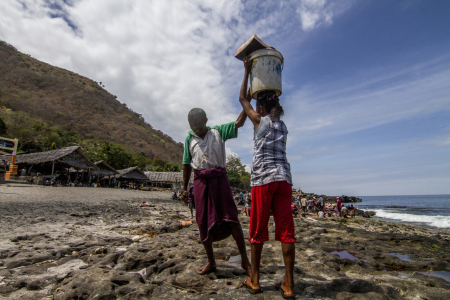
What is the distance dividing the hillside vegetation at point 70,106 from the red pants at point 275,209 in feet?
166

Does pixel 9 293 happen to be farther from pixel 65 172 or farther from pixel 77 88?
pixel 77 88

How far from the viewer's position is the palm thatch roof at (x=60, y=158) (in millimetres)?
20889

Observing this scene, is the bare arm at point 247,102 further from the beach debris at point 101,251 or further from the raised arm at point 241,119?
the beach debris at point 101,251

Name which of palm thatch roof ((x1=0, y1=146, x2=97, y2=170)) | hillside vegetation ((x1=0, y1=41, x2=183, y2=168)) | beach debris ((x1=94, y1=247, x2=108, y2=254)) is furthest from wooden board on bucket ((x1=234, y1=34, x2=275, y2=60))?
hillside vegetation ((x1=0, y1=41, x2=183, y2=168))

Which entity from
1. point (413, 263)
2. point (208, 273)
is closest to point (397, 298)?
point (208, 273)

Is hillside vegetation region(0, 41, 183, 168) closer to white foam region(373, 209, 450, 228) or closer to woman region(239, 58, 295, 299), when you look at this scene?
white foam region(373, 209, 450, 228)

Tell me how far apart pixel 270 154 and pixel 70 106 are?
3550 inches

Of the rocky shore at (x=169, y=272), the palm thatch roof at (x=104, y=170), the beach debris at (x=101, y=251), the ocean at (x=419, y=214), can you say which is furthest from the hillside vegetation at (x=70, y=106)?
the beach debris at (x=101, y=251)

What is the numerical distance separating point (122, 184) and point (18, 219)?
3021 centimetres

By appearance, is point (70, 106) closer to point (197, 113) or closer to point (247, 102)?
point (197, 113)

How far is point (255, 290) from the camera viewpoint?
1755mm

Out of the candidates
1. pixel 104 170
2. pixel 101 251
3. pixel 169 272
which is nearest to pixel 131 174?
pixel 104 170

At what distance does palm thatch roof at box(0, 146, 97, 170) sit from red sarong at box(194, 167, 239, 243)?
23.3 m

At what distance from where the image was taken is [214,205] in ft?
7.02
